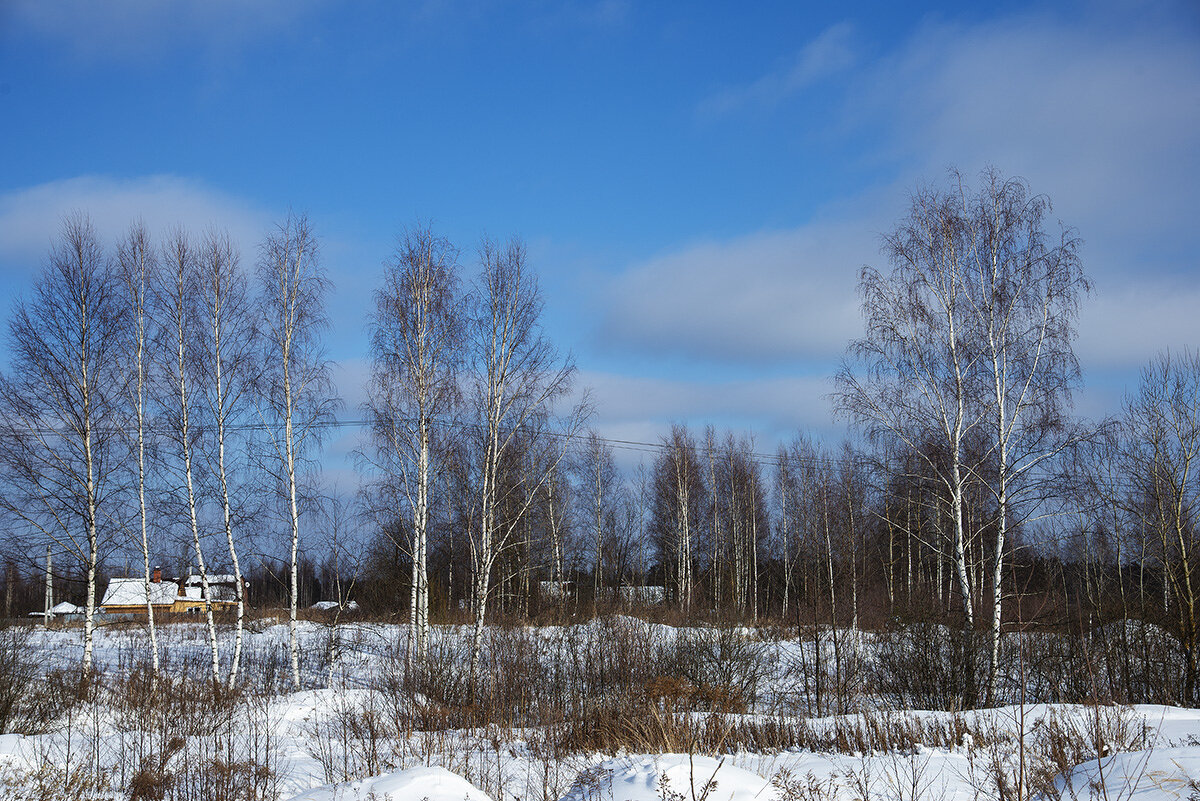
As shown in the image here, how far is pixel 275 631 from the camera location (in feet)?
86.2

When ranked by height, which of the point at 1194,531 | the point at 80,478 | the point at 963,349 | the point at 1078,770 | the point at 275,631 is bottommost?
the point at 275,631

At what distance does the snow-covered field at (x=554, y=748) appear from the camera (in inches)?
243

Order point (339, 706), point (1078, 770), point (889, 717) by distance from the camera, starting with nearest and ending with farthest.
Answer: point (1078, 770), point (889, 717), point (339, 706)

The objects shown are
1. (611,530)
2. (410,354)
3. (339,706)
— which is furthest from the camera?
(611,530)

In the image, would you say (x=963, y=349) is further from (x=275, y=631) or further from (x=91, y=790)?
(x=275, y=631)

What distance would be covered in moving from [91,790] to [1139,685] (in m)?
17.1

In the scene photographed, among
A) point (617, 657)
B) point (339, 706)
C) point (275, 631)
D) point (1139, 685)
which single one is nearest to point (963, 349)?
point (1139, 685)

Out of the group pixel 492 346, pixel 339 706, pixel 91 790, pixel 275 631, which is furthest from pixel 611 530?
pixel 91 790

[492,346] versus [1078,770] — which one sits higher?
[492,346]

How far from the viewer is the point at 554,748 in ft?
31.9

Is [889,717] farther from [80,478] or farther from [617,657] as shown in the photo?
[80,478]

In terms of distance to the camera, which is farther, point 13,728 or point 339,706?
point 339,706

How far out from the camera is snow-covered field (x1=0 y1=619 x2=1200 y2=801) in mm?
6184

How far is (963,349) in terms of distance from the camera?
15.4 meters
